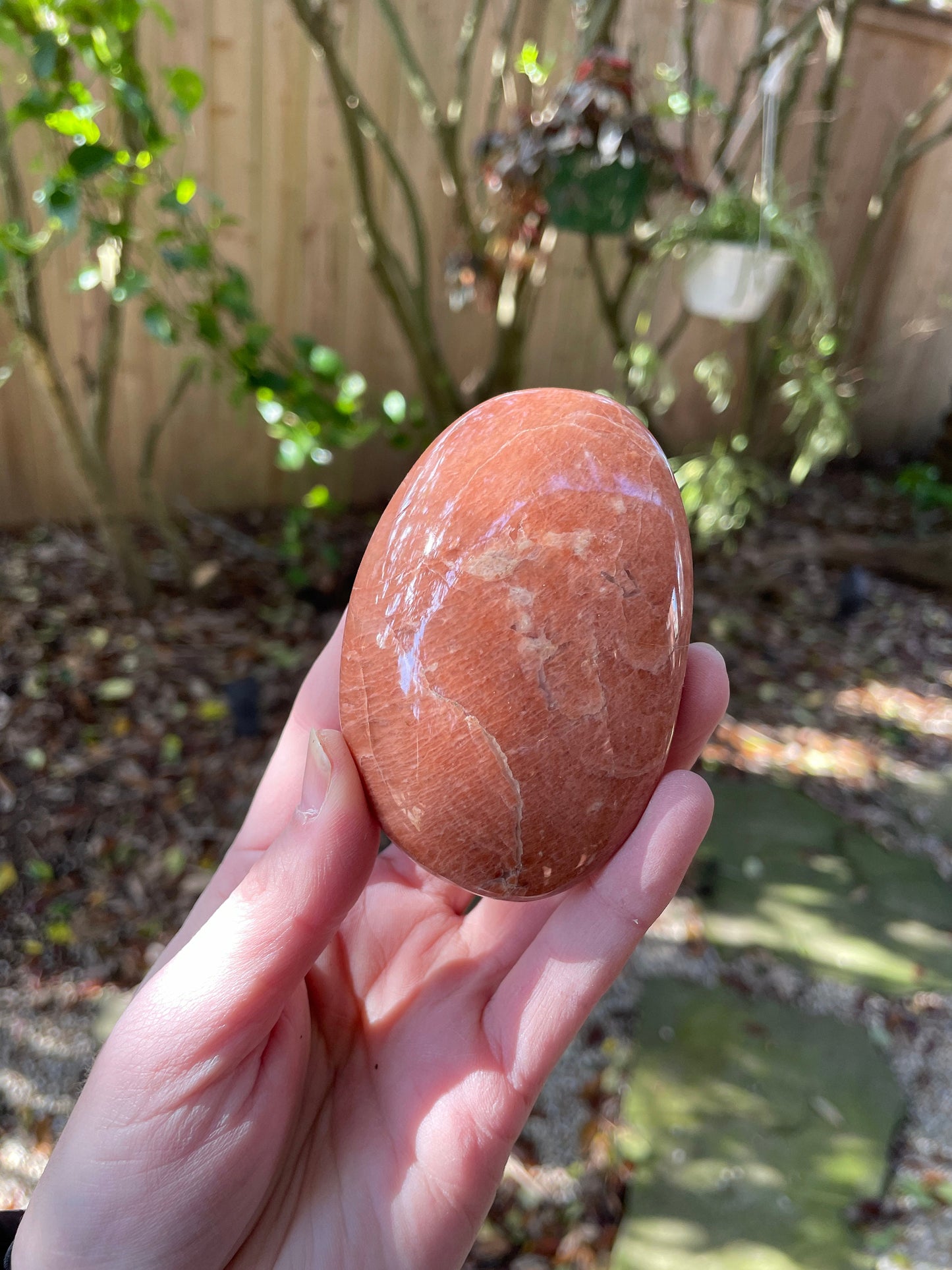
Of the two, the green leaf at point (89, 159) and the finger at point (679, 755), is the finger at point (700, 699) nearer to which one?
the finger at point (679, 755)

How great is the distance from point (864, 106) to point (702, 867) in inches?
205

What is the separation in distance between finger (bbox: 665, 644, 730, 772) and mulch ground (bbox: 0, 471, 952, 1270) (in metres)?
1.20

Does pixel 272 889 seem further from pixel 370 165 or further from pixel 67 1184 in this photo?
pixel 370 165

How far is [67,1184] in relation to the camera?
3.63 feet

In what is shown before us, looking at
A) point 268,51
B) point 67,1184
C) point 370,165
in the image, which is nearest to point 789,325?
point 370,165

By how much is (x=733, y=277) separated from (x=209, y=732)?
2450 millimetres

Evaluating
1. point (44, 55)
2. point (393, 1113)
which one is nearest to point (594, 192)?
point (44, 55)

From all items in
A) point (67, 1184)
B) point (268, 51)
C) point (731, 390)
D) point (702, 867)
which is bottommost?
point (702, 867)

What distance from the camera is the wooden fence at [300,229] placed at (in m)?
3.46

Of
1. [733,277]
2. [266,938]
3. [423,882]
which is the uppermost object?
[733,277]

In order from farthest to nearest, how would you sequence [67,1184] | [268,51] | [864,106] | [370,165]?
1. [864,106]
2. [370,165]
3. [268,51]
4. [67,1184]

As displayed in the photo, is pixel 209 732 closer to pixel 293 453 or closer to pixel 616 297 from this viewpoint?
pixel 293 453

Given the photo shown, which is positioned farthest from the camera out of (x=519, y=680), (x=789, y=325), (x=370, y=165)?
(x=789, y=325)

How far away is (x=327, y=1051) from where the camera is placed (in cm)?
145
